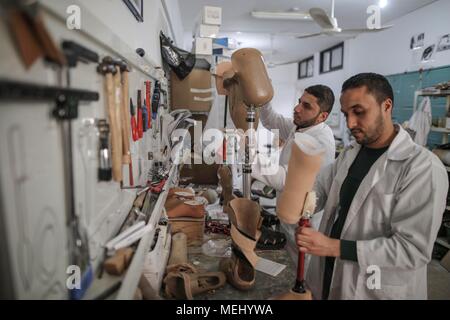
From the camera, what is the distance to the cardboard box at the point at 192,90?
3.14m

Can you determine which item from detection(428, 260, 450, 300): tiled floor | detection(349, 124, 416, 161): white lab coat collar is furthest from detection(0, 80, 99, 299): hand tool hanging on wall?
detection(428, 260, 450, 300): tiled floor

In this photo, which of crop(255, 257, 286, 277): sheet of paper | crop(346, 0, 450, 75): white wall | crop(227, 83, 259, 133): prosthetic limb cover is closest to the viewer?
crop(255, 257, 286, 277): sheet of paper

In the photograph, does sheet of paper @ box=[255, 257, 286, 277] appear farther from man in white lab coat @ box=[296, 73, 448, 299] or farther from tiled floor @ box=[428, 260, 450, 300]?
tiled floor @ box=[428, 260, 450, 300]

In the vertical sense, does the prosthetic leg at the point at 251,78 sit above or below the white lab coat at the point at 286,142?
above

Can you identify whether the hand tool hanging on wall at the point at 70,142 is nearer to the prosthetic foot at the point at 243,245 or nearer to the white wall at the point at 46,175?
the white wall at the point at 46,175

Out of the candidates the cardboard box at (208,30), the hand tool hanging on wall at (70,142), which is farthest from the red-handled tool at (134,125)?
the cardboard box at (208,30)

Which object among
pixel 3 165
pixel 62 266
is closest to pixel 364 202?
pixel 62 266

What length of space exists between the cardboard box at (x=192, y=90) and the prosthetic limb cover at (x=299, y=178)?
2.31 meters

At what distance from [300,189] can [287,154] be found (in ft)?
3.99

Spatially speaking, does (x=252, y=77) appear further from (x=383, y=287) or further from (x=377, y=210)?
(x=383, y=287)

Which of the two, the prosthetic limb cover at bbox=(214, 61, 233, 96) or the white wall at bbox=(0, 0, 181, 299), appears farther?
the prosthetic limb cover at bbox=(214, 61, 233, 96)

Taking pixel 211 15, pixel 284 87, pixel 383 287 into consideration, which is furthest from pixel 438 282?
pixel 284 87

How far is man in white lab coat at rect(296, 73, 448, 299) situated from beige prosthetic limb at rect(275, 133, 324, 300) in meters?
0.09

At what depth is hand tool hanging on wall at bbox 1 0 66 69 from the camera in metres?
0.39
